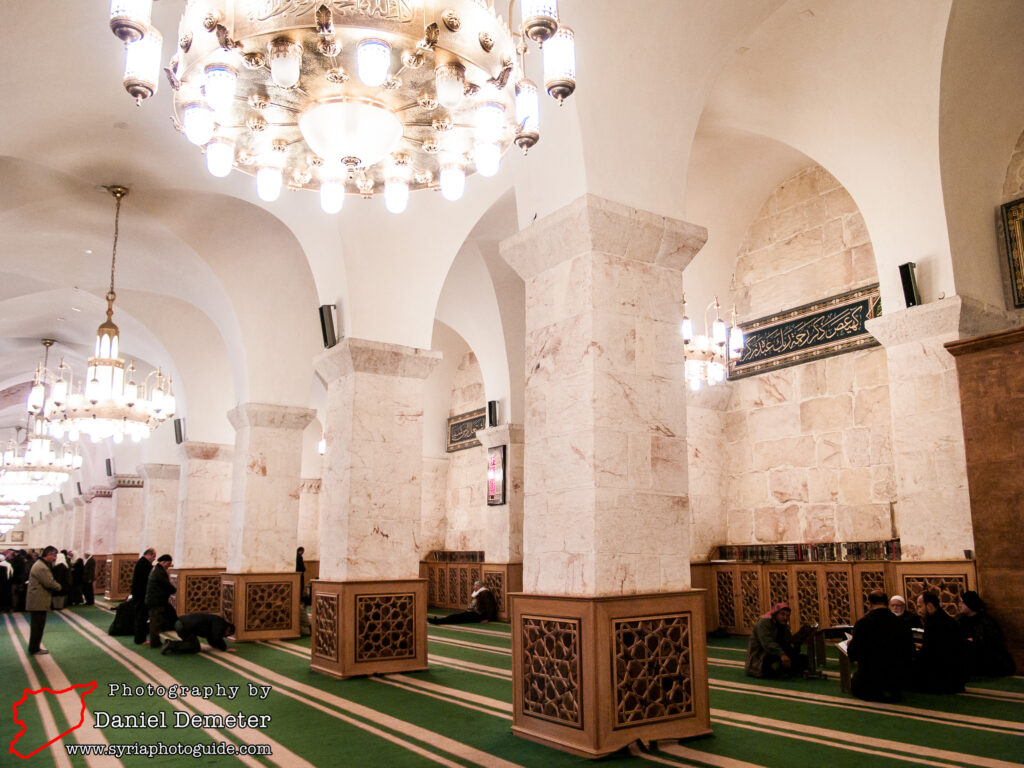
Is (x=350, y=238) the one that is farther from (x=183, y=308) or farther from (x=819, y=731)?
(x=183, y=308)

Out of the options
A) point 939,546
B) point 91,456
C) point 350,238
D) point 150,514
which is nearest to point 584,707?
point 939,546

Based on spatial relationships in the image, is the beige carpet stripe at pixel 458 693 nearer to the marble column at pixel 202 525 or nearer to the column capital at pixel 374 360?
the column capital at pixel 374 360

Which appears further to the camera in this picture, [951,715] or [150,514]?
[150,514]

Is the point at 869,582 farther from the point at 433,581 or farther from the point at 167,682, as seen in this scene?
the point at 433,581

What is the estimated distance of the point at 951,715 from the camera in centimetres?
435

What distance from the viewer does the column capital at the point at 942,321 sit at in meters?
6.01

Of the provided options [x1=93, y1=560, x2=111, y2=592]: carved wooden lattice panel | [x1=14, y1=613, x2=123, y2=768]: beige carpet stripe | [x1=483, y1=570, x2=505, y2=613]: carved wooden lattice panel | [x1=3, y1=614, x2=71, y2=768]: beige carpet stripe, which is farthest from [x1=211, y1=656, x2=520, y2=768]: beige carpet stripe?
[x1=93, y1=560, x2=111, y2=592]: carved wooden lattice panel

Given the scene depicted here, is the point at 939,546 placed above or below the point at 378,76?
below

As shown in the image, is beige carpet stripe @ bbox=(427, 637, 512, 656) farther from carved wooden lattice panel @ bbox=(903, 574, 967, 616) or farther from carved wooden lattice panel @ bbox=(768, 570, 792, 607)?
carved wooden lattice panel @ bbox=(903, 574, 967, 616)

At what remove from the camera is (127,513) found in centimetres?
1661

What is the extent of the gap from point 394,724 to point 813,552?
5.17m

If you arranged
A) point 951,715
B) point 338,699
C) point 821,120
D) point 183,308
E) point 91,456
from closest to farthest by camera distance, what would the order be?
point 951,715 → point 338,699 → point 821,120 → point 183,308 → point 91,456

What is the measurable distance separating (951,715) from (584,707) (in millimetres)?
2157

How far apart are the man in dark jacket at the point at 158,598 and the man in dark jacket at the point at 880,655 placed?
631cm
